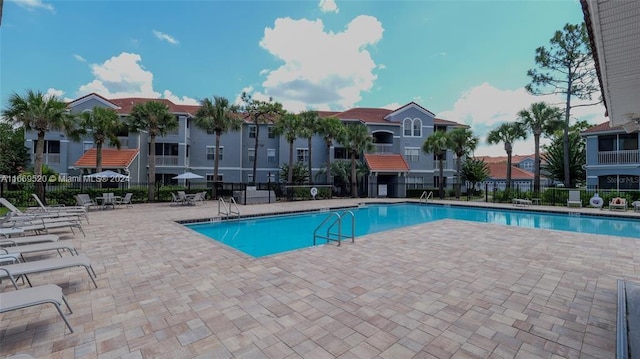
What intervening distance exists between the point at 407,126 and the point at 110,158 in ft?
90.7

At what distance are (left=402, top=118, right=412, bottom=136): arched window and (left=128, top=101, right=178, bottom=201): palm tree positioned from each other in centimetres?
2132

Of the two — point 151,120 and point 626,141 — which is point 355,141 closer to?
point 151,120

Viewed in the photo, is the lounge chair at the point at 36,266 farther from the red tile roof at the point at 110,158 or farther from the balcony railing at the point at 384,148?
the balcony railing at the point at 384,148

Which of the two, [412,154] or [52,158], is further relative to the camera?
[412,154]

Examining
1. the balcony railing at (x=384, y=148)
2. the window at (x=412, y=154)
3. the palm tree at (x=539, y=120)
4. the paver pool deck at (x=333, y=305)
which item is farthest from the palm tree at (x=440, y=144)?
the paver pool deck at (x=333, y=305)

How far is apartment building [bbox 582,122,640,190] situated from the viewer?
70.7 ft

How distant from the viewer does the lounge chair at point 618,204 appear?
53.9 feet

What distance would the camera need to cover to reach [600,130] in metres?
22.6

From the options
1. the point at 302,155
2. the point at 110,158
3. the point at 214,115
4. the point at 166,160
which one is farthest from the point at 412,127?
the point at 110,158

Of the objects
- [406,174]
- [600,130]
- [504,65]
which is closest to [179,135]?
[406,174]

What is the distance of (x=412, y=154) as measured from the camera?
98.7 feet

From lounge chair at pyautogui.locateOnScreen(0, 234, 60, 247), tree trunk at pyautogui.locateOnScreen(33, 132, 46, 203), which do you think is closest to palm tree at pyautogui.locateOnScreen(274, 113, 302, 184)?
tree trunk at pyautogui.locateOnScreen(33, 132, 46, 203)

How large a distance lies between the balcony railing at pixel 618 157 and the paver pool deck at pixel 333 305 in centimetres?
2086

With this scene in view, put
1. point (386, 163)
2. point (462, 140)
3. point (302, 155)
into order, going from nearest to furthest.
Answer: point (462, 140) → point (386, 163) → point (302, 155)
